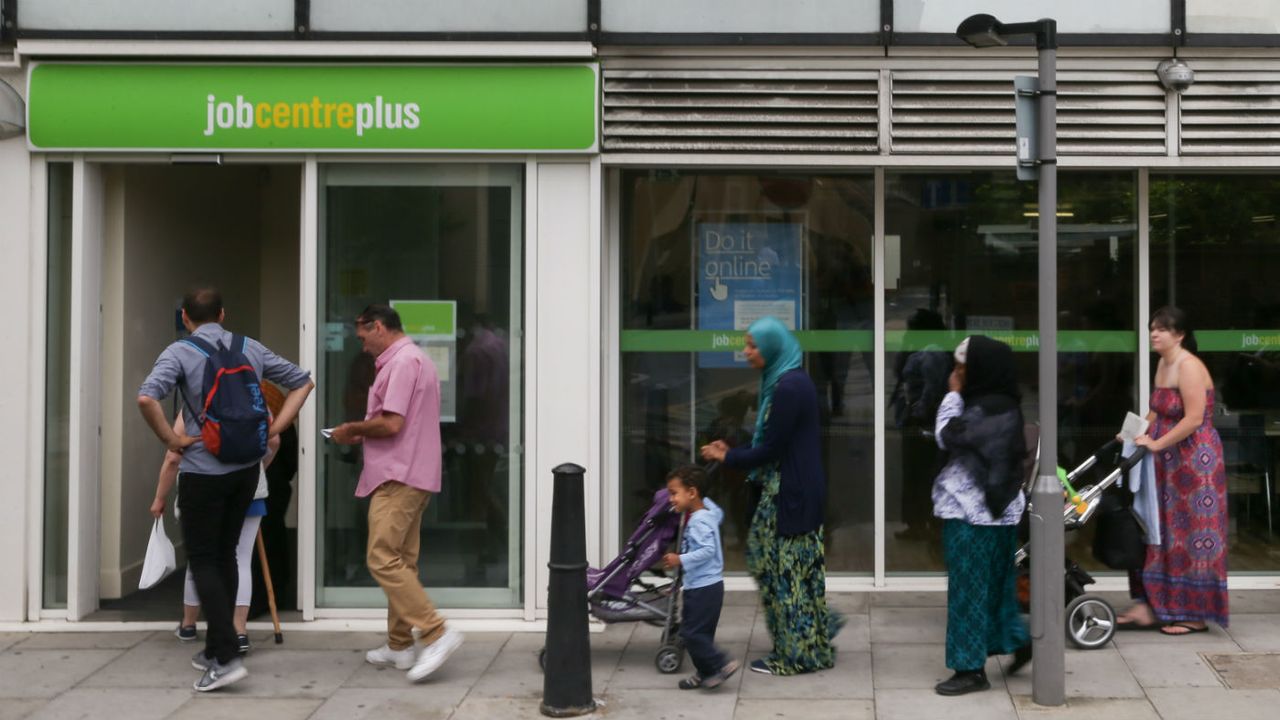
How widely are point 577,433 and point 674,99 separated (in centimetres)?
209

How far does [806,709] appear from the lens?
690 cm

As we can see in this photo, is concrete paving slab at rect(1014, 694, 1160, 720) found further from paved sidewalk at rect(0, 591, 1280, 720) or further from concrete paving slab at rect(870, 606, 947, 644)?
concrete paving slab at rect(870, 606, 947, 644)

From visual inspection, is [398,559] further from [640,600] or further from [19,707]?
[19,707]

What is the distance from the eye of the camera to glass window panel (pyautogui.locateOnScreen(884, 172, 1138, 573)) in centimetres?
952

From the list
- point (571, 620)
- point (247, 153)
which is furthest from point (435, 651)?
point (247, 153)

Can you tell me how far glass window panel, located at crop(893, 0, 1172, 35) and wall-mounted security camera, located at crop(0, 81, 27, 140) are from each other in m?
5.19

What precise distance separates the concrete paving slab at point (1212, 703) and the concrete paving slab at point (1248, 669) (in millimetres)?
141

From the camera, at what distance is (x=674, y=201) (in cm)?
954

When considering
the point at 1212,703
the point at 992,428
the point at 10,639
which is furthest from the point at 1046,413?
the point at 10,639

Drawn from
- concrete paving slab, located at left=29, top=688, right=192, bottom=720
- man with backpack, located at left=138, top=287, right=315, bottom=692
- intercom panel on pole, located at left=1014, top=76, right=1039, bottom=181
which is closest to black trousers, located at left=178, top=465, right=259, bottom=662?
man with backpack, located at left=138, top=287, right=315, bottom=692

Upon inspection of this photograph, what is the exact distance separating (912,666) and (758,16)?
3877 millimetres

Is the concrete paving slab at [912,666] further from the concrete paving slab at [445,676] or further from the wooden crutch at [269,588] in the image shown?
the wooden crutch at [269,588]

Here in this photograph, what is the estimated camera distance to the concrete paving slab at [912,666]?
736cm

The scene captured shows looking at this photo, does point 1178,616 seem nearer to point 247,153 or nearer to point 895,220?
point 895,220
